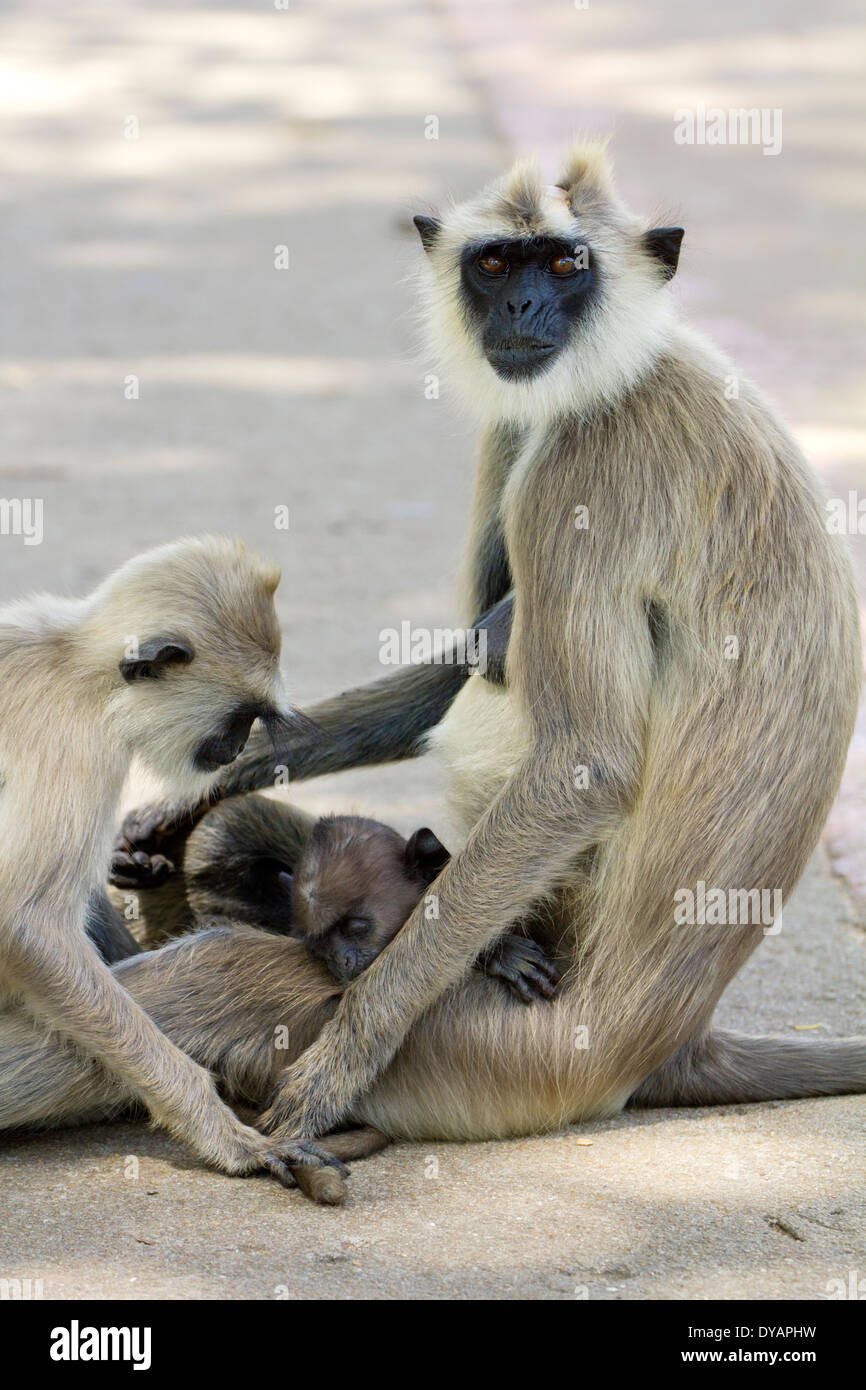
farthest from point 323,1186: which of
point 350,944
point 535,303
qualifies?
point 535,303

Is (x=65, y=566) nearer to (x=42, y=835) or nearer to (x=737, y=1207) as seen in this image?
(x=42, y=835)

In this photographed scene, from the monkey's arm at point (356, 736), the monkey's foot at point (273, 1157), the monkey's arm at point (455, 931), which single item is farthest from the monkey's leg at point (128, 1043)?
the monkey's arm at point (356, 736)

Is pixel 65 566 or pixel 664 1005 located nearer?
pixel 664 1005

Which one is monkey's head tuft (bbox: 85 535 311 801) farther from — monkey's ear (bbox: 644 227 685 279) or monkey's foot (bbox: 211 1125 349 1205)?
monkey's ear (bbox: 644 227 685 279)

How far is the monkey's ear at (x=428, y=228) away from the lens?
3.87m

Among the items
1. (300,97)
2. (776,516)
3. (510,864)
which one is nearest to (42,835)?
(510,864)

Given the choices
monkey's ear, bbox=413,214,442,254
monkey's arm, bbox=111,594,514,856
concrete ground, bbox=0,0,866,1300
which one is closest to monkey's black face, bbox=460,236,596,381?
monkey's ear, bbox=413,214,442,254

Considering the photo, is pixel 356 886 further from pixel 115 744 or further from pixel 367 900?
pixel 115 744

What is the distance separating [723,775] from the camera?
3305 mm

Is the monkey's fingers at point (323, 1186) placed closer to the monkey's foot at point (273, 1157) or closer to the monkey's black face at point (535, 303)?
the monkey's foot at point (273, 1157)

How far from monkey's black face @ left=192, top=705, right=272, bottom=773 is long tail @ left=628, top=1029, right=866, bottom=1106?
106 centimetres

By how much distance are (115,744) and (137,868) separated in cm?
80

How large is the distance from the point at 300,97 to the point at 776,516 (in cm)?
1224

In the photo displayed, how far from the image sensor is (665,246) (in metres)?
3.58
